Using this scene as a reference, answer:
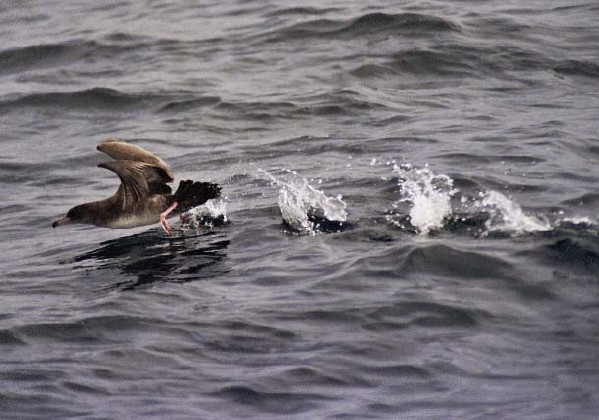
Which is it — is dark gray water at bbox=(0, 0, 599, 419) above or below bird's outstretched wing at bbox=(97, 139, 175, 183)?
below

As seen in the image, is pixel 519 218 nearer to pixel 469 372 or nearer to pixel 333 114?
pixel 469 372

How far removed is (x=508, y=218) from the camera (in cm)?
855

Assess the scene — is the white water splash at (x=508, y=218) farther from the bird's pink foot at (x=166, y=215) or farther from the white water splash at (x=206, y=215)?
the bird's pink foot at (x=166, y=215)

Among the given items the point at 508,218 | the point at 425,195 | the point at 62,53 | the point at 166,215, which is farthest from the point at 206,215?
the point at 62,53

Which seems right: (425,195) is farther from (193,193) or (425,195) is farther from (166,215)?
(166,215)

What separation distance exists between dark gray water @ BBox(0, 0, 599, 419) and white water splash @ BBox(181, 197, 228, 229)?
15 cm

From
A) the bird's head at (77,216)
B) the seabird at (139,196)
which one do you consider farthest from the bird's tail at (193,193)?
the bird's head at (77,216)

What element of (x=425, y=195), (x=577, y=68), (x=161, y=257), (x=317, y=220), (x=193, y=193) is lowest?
(x=161, y=257)

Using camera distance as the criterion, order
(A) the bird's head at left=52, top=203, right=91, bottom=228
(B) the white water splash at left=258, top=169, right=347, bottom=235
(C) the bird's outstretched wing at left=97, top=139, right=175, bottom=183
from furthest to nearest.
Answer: (A) the bird's head at left=52, top=203, right=91, bottom=228
(C) the bird's outstretched wing at left=97, top=139, right=175, bottom=183
(B) the white water splash at left=258, top=169, right=347, bottom=235

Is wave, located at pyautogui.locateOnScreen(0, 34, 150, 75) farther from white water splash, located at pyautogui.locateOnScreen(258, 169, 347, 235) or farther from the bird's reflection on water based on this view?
white water splash, located at pyautogui.locateOnScreen(258, 169, 347, 235)

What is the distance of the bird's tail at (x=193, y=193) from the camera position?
9156 mm

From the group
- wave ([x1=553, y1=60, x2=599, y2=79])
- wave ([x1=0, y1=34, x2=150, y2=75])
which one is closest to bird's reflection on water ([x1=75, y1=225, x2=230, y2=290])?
wave ([x1=553, y1=60, x2=599, y2=79])

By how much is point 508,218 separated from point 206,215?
267 cm

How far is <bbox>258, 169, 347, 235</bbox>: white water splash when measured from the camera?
915cm
